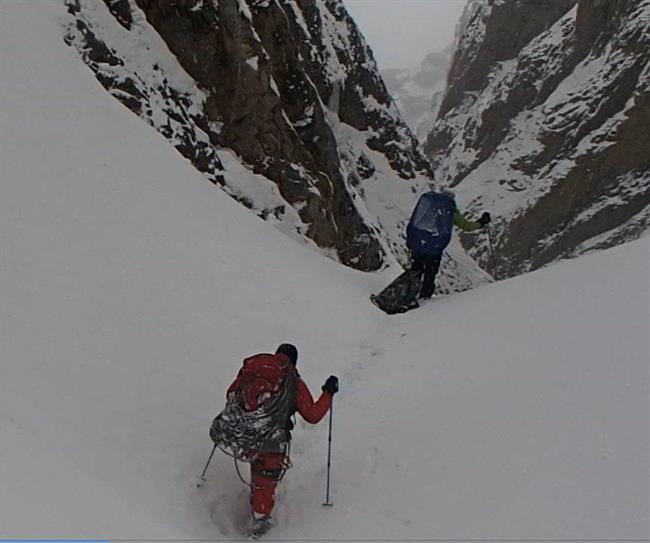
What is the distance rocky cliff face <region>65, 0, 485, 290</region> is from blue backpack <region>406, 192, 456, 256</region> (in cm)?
507

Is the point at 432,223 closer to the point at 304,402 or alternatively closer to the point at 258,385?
the point at 304,402

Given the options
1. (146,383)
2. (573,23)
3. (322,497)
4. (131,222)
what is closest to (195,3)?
(131,222)

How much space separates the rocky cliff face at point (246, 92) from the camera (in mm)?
13062

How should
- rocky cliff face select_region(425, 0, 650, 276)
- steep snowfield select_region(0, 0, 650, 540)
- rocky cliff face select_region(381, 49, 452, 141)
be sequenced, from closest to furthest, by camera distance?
steep snowfield select_region(0, 0, 650, 540)
rocky cliff face select_region(425, 0, 650, 276)
rocky cliff face select_region(381, 49, 452, 141)

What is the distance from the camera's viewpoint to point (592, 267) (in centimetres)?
891

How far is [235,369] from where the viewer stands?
6.71 metres

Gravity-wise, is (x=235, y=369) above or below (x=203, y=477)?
below

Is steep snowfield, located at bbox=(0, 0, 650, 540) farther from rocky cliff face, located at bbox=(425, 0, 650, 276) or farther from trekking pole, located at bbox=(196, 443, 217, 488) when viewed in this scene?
rocky cliff face, located at bbox=(425, 0, 650, 276)

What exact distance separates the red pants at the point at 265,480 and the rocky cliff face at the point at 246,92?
930 centimetres

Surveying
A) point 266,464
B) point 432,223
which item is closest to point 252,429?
point 266,464

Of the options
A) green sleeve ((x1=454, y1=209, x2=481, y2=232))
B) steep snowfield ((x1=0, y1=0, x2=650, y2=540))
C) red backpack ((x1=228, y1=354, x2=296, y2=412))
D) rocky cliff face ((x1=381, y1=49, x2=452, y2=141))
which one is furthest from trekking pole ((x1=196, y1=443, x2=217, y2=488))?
rocky cliff face ((x1=381, y1=49, x2=452, y2=141))

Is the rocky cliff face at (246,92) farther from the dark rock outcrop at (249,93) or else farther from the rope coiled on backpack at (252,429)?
the rope coiled on backpack at (252,429)

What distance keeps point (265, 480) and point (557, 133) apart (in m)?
55.4

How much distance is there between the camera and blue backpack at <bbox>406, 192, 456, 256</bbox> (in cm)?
1027
